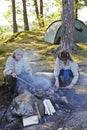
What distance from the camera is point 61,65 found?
825cm

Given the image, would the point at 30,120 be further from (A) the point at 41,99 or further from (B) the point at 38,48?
(B) the point at 38,48

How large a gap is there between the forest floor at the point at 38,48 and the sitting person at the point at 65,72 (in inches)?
84.2

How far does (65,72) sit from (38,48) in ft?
22.3

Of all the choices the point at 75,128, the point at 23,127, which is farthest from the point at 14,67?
the point at 75,128

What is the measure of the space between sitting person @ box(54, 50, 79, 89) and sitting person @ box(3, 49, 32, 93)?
0.86 metres

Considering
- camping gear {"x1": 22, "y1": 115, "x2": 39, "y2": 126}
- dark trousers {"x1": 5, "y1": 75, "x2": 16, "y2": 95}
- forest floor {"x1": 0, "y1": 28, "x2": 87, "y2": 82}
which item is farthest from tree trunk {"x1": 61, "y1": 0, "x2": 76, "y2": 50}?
camping gear {"x1": 22, "y1": 115, "x2": 39, "y2": 126}

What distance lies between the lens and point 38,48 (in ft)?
48.9

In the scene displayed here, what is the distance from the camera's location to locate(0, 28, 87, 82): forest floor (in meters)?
11.6

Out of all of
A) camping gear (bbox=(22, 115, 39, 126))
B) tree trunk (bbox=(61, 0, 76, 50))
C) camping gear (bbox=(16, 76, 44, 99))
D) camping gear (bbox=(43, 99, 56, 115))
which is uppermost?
tree trunk (bbox=(61, 0, 76, 50))

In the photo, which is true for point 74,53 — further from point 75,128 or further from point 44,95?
point 75,128

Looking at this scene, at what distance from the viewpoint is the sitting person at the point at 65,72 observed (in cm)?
810

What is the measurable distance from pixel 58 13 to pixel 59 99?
79.0 feet

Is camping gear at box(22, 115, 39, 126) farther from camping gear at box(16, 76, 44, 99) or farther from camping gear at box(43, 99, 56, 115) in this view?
camping gear at box(16, 76, 44, 99)

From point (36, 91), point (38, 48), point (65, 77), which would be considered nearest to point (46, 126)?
point (36, 91)
